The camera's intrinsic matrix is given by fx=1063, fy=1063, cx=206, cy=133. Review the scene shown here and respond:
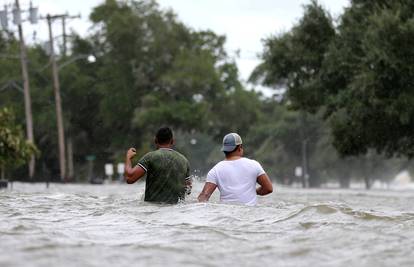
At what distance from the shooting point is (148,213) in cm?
1342

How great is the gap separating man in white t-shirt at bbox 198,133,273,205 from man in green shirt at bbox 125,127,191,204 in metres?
1.10

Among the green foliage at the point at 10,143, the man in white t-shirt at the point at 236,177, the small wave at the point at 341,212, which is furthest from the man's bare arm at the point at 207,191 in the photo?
the green foliage at the point at 10,143

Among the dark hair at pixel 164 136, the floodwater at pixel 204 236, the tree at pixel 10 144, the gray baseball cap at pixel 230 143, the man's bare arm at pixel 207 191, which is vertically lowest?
the floodwater at pixel 204 236

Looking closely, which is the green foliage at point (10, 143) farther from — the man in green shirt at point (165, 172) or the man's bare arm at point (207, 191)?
the man's bare arm at point (207, 191)

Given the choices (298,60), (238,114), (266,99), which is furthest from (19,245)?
(266,99)

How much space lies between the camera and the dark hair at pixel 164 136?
14016 millimetres

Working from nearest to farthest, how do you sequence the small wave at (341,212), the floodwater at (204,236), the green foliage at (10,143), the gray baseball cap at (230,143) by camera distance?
1. the floodwater at (204,236)
2. the small wave at (341,212)
3. the gray baseball cap at (230,143)
4. the green foliage at (10,143)

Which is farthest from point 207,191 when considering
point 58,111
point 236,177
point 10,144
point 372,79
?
point 58,111

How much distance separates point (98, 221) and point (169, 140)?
176 centimetres

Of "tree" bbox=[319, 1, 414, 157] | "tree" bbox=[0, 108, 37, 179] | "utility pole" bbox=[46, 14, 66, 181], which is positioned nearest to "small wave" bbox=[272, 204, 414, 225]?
"tree" bbox=[319, 1, 414, 157]

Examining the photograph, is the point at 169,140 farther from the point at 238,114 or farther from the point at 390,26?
the point at 238,114

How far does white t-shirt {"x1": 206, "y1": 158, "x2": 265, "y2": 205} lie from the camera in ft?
42.3

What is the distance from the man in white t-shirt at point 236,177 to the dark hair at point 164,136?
1.19 m

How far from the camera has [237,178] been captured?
509 inches
